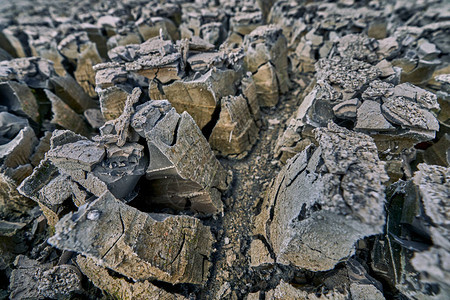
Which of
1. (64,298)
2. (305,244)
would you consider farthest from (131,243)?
(305,244)

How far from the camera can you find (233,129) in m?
3.09

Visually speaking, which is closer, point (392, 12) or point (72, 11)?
point (392, 12)

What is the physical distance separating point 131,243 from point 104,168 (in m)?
0.82

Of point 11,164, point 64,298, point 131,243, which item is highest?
point 131,243

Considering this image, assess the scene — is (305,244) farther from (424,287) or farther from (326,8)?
(326,8)

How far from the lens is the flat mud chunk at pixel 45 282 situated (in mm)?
1983

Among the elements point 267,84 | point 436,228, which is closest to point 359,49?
point 267,84

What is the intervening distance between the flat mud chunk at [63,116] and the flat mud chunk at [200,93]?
5.54ft

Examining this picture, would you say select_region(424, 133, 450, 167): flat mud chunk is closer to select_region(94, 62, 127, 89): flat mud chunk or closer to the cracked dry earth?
the cracked dry earth

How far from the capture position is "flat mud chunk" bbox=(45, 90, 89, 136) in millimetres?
3535

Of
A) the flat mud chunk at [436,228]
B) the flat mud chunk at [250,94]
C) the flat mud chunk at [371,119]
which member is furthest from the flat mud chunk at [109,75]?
the flat mud chunk at [436,228]

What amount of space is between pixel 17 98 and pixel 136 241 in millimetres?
3501

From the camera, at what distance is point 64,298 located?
2016 millimetres

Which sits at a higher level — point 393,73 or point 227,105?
point 393,73
